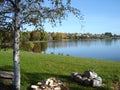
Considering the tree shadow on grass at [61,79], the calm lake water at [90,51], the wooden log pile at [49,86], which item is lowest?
the calm lake water at [90,51]

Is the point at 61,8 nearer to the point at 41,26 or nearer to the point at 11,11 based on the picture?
the point at 41,26

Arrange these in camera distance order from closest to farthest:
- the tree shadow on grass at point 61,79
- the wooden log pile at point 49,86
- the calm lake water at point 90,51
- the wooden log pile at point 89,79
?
the wooden log pile at point 49,86 → the tree shadow on grass at point 61,79 → the wooden log pile at point 89,79 → the calm lake water at point 90,51

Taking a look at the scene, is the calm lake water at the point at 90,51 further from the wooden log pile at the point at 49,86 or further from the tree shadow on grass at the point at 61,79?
the wooden log pile at the point at 49,86

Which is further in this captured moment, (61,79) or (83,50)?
(83,50)

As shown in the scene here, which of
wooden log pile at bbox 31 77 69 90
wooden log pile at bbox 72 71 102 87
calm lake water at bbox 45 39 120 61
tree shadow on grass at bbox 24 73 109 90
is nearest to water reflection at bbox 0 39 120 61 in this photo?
calm lake water at bbox 45 39 120 61

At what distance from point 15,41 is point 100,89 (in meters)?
4.90

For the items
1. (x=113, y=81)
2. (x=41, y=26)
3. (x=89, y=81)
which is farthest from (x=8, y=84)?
(x=113, y=81)

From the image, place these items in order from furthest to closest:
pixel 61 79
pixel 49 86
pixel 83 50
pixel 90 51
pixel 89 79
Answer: pixel 83 50 < pixel 90 51 < pixel 61 79 < pixel 89 79 < pixel 49 86

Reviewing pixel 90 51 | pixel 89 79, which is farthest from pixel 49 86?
pixel 90 51

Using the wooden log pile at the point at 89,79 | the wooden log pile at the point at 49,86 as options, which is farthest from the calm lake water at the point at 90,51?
the wooden log pile at the point at 49,86

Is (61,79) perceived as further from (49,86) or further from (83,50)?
(83,50)

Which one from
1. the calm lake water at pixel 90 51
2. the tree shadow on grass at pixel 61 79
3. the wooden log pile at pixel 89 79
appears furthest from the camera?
the calm lake water at pixel 90 51

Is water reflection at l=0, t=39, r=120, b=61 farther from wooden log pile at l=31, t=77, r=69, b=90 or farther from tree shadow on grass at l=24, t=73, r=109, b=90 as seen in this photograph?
wooden log pile at l=31, t=77, r=69, b=90

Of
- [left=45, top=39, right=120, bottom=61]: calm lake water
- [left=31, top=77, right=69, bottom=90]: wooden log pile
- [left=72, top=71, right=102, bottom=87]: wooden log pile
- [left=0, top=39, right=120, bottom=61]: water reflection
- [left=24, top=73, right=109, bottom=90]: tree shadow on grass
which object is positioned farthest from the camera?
[left=45, top=39, right=120, bottom=61]: calm lake water
